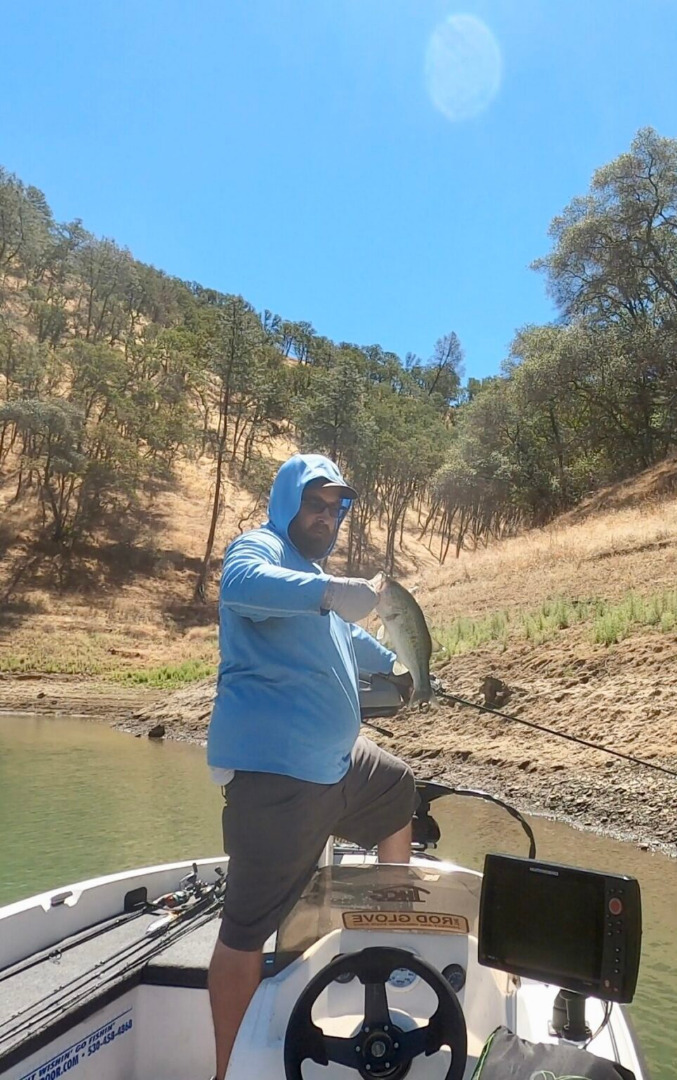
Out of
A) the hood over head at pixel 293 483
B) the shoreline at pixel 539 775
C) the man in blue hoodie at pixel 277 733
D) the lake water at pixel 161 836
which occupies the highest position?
the hood over head at pixel 293 483

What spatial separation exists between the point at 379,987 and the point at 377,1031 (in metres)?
0.10

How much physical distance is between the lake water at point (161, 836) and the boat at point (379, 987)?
111 inches

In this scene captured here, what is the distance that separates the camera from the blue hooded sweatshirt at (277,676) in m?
2.54

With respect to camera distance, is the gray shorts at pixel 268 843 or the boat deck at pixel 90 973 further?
the boat deck at pixel 90 973

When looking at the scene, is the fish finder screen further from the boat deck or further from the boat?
the boat deck

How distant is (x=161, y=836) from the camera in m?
10.5

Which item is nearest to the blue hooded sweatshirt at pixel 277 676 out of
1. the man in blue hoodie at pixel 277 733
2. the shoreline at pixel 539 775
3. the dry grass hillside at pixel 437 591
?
the man in blue hoodie at pixel 277 733

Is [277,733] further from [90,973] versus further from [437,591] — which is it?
[437,591]

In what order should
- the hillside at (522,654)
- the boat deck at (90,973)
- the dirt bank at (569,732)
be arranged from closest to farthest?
the boat deck at (90,973), the dirt bank at (569,732), the hillside at (522,654)

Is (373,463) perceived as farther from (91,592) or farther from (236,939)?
(236,939)

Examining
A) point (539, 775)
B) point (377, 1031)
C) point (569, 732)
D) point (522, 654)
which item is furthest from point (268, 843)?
point (522, 654)

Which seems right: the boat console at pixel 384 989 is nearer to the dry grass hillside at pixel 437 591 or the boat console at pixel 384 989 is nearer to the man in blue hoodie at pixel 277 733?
the man in blue hoodie at pixel 277 733

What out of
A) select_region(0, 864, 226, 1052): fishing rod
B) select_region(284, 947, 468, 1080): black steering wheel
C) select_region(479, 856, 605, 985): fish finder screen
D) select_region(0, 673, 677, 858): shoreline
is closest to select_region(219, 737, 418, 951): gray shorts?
select_region(284, 947, 468, 1080): black steering wheel

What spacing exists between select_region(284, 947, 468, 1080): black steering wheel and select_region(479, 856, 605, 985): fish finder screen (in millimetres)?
191
